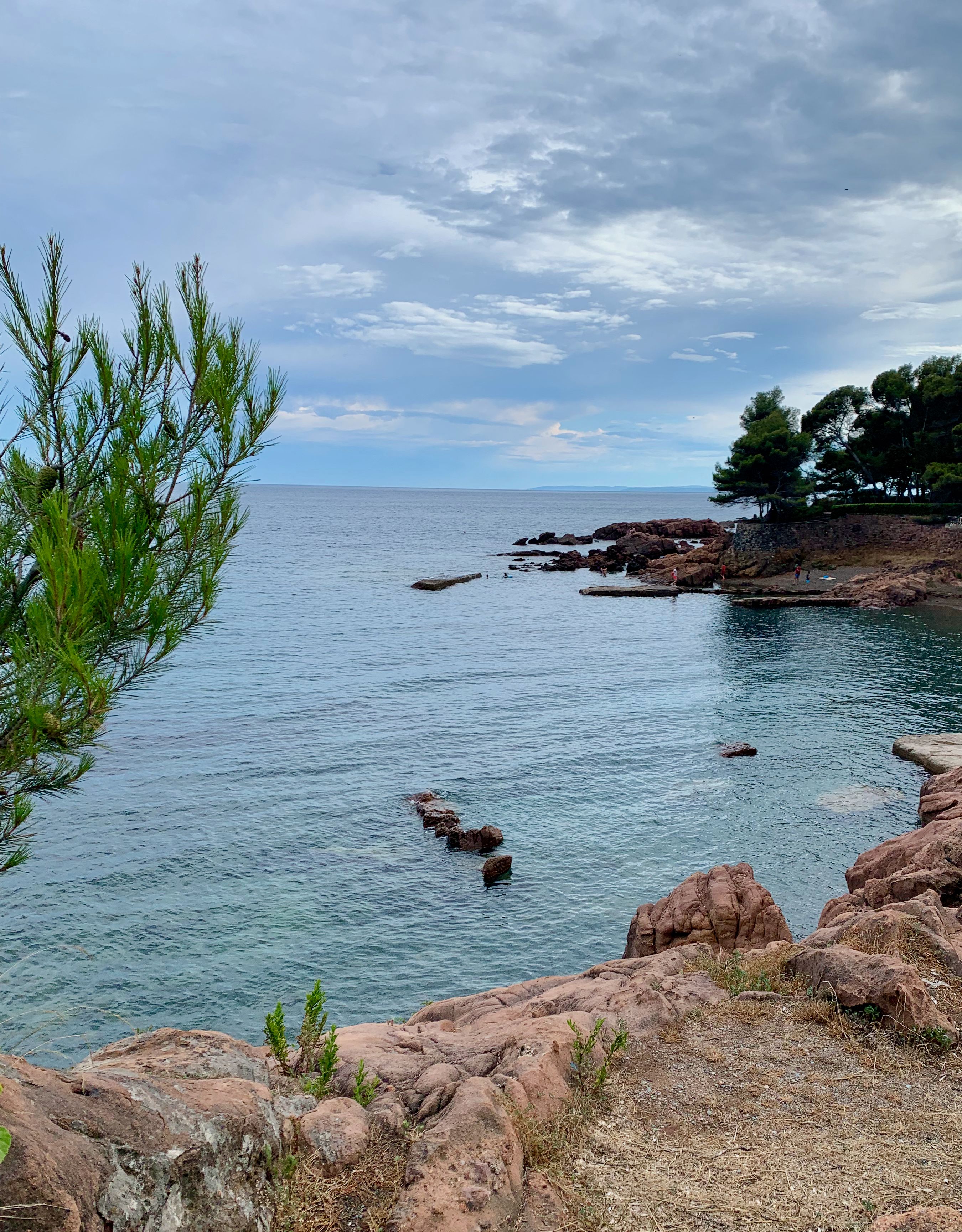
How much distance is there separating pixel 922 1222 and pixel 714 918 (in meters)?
9.38

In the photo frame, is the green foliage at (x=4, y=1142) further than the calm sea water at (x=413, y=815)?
No

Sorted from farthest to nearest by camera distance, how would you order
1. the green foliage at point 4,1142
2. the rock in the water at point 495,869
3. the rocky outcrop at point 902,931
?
the rock in the water at point 495,869, the rocky outcrop at point 902,931, the green foliage at point 4,1142

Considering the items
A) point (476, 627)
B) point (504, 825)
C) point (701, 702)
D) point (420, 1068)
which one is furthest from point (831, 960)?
point (476, 627)

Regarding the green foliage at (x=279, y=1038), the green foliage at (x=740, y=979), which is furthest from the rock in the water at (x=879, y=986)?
the green foliage at (x=279, y=1038)

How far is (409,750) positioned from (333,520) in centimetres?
16878

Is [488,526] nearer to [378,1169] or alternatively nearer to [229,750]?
[229,750]

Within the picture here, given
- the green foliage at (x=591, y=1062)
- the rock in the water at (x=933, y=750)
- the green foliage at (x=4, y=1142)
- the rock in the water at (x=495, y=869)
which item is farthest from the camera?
the rock in the water at (x=933, y=750)

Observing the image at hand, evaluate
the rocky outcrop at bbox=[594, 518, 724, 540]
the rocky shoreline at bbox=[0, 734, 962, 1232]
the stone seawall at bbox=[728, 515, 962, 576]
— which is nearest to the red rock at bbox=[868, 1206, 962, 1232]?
the rocky shoreline at bbox=[0, 734, 962, 1232]

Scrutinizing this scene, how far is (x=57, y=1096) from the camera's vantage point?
16.2ft

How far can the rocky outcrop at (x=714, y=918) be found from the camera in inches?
562

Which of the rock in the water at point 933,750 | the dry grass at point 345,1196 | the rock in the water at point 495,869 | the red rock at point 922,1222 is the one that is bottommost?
the rock in the water at point 495,869

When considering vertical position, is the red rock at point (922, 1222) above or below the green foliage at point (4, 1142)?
below

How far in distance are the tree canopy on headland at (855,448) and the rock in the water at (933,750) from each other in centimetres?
4990

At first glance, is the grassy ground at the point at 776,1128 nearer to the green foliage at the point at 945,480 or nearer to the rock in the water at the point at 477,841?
the rock in the water at the point at 477,841
